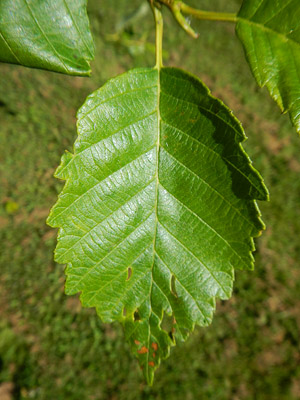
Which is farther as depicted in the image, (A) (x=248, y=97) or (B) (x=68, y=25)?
(A) (x=248, y=97)

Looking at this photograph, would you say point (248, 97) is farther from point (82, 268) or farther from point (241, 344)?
point (82, 268)

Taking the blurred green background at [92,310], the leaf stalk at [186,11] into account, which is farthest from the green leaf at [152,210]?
the blurred green background at [92,310]

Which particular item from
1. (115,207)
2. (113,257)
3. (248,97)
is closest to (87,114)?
(115,207)

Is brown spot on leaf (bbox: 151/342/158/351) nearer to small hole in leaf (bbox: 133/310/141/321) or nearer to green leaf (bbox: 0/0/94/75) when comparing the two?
small hole in leaf (bbox: 133/310/141/321)

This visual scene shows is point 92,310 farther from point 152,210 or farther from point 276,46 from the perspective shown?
point 276,46

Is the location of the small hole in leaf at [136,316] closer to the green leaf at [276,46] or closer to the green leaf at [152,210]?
the green leaf at [152,210]

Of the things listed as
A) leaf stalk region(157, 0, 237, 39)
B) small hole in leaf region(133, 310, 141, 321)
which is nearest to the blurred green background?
leaf stalk region(157, 0, 237, 39)


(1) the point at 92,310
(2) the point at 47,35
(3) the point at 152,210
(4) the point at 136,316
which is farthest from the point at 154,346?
(1) the point at 92,310
